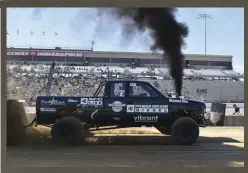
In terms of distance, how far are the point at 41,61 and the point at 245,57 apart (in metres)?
5.83

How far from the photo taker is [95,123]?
10.4m

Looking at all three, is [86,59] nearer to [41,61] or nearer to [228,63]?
[41,61]

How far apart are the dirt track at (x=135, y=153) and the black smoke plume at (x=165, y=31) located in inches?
63.4

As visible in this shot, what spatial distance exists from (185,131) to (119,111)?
1762mm

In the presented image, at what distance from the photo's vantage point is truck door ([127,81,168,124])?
10.3 meters

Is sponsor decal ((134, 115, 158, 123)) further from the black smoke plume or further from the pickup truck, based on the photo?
the black smoke plume

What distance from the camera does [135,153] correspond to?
31.7 ft

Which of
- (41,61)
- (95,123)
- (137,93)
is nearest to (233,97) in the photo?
(137,93)

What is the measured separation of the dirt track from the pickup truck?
16.2 inches

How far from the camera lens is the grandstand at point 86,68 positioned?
34.4 feet

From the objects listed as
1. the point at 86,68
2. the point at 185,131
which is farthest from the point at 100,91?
the point at 185,131

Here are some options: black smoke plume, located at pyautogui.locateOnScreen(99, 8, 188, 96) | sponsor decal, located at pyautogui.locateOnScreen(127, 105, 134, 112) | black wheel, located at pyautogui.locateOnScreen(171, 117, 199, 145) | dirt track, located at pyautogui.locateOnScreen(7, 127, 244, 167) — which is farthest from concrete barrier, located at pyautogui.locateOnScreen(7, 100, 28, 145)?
black wheel, located at pyautogui.locateOnScreen(171, 117, 199, 145)

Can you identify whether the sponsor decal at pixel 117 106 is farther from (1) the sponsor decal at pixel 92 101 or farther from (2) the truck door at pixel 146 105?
(1) the sponsor decal at pixel 92 101

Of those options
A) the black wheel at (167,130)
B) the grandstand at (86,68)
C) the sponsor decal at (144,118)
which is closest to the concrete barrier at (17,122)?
the grandstand at (86,68)
